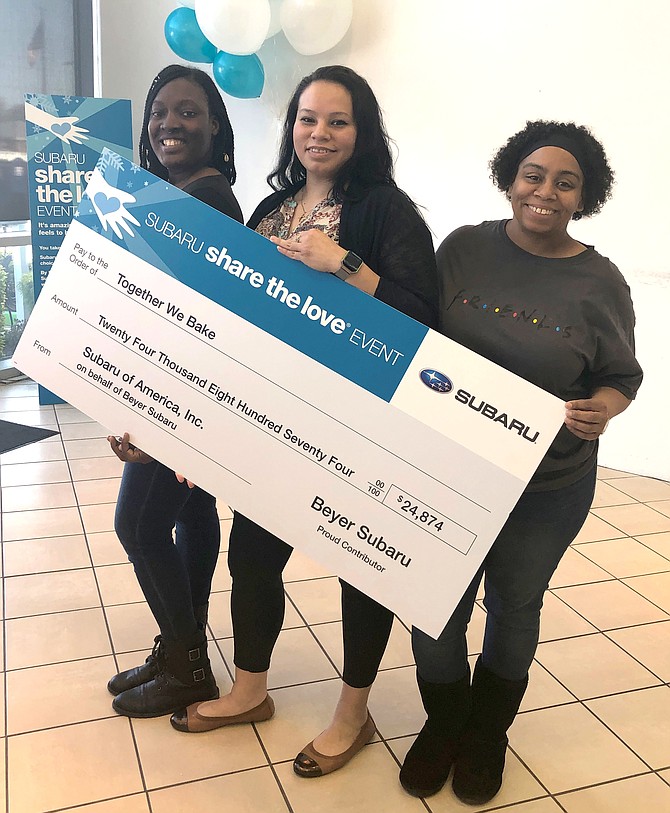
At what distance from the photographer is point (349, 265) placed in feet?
4.40

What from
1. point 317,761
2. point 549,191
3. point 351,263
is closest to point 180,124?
point 351,263

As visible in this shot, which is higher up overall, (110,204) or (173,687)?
(110,204)

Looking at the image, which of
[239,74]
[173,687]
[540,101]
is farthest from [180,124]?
[239,74]

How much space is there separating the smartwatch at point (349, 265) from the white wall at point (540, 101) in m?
1.64

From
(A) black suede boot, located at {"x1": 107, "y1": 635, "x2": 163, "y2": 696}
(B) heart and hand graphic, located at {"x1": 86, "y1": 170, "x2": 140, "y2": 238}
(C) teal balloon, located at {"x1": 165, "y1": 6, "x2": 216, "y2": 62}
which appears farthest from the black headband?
(C) teal balloon, located at {"x1": 165, "y1": 6, "x2": 216, "y2": 62}

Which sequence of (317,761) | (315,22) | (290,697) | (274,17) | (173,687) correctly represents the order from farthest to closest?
(274,17), (315,22), (290,697), (173,687), (317,761)

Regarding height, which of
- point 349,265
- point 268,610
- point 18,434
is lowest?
point 18,434

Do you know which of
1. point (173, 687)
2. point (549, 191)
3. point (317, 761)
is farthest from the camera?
point (173, 687)

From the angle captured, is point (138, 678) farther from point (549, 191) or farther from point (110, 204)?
point (549, 191)

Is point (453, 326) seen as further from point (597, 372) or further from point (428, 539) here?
point (428, 539)

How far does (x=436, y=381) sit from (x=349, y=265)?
0.25 metres

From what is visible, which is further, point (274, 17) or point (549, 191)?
point (274, 17)

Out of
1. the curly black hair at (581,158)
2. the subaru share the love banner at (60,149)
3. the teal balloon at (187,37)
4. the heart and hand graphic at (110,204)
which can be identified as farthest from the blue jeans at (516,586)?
the teal balloon at (187,37)

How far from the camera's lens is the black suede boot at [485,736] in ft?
5.20
